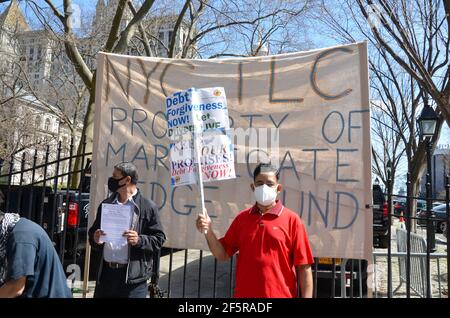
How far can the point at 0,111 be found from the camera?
76.9ft

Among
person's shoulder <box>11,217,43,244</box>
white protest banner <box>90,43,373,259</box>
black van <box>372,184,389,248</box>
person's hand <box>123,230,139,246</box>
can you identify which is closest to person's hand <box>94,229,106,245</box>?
person's hand <box>123,230,139,246</box>

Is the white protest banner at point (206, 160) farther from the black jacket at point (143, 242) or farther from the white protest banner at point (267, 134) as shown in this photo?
the white protest banner at point (267, 134)

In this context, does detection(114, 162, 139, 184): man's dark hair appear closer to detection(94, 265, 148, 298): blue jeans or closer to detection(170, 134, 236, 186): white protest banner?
detection(170, 134, 236, 186): white protest banner

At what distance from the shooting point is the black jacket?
10.9ft

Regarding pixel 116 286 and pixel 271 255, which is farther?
pixel 116 286

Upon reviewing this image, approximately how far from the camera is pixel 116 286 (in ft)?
11.0

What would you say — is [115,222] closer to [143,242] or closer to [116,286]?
Result: [143,242]

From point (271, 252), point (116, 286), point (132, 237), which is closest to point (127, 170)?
point (132, 237)

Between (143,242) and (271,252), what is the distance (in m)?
1.04

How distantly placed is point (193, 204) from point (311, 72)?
175 centimetres

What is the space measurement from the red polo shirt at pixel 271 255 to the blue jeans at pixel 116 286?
2.79ft

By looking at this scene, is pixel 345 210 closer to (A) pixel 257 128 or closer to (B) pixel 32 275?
(A) pixel 257 128

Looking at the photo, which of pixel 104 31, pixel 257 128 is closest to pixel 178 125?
pixel 257 128

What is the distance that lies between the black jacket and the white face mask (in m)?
0.93
